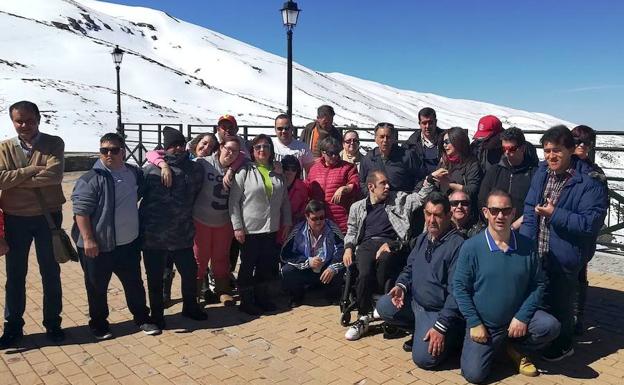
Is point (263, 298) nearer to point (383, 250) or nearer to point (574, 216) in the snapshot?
point (383, 250)

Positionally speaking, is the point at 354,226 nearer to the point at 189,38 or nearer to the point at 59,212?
the point at 59,212

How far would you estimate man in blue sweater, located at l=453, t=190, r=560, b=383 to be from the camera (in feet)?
11.8

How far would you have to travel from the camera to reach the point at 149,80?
181 feet

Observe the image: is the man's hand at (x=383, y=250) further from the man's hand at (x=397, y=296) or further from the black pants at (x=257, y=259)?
the black pants at (x=257, y=259)

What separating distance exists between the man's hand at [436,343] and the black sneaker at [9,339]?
11.1 ft

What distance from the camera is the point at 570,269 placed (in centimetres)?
385

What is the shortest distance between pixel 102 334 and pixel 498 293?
3.30 m

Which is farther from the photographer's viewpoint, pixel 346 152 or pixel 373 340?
pixel 346 152

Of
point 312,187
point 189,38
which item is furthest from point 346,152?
point 189,38

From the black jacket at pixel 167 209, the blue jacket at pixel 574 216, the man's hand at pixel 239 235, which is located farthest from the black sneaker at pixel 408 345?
the black jacket at pixel 167 209

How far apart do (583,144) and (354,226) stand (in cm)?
215

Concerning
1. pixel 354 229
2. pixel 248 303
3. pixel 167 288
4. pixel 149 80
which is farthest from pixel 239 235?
pixel 149 80

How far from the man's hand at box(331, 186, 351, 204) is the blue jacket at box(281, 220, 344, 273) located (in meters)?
0.24

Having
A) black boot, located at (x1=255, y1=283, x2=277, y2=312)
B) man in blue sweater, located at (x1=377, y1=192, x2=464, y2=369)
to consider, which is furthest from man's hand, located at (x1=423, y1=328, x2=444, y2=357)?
black boot, located at (x1=255, y1=283, x2=277, y2=312)
